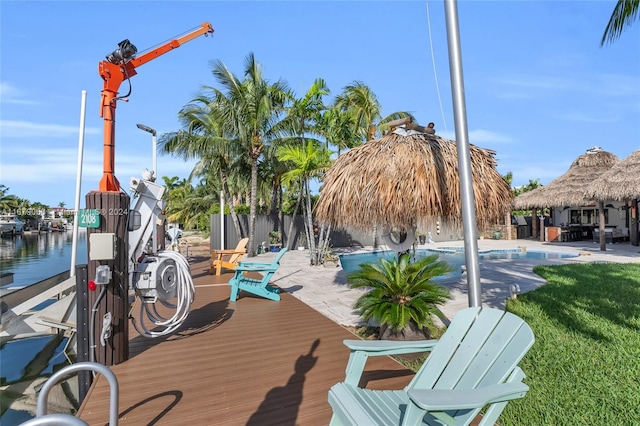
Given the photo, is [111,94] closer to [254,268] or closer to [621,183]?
[254,268]

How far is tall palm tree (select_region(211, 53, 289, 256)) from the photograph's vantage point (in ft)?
48.5

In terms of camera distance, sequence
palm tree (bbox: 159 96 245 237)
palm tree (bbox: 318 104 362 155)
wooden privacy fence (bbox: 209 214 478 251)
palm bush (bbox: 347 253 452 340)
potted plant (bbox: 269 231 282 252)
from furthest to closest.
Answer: potted plant (bbox: 269 231 282 252) < wooden privacy fence (bbox: 209 214 478 251) < palm tree (bbox: 159 96 245 237) < palm tree (bbox: 318 104 362 155) < palm bush (bbox: 347 253 452 340)

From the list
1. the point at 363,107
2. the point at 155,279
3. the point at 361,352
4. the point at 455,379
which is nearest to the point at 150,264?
the point at 155,279

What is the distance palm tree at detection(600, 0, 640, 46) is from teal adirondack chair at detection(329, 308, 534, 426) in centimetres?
711

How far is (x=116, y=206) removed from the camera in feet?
11.8

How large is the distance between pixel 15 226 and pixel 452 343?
67957 millimetres

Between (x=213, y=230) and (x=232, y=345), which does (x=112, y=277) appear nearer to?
(x=232, y=345)

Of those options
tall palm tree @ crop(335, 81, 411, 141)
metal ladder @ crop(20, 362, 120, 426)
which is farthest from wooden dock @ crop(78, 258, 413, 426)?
→ tall palm tree @ crop(335, 81, 411, 141)

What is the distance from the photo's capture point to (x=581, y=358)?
3805 mm

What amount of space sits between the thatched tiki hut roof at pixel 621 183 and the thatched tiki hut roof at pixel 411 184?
1440 cm

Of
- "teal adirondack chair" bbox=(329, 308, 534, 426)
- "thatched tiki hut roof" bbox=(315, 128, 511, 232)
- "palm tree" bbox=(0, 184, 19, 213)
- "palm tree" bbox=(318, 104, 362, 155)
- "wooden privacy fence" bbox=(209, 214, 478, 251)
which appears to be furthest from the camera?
"palm tree" bbox=(0, 184, 19, 213)

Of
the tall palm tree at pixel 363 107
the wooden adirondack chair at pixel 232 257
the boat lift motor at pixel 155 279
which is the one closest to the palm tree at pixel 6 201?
the tall palm tree at pixel 363 107

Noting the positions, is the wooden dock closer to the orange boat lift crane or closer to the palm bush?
the palm bush

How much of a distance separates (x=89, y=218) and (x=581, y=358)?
17.5 ft
